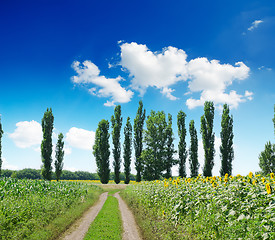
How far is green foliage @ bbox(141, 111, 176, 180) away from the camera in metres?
36.5

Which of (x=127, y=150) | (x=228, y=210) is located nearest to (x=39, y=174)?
(x=127, y=150)

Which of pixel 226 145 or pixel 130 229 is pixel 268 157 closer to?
pixel 226 145

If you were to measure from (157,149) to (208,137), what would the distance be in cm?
940

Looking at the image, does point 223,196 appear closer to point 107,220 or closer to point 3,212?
point 107,220

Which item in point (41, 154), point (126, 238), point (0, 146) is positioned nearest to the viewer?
point (126, 238)

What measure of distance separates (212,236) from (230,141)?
33.2 meters

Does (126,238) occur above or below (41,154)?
below

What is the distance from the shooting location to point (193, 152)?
129ft

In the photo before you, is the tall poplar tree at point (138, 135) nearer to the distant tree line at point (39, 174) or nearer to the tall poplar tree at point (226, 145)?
the tall poplar tree at point (226, 145)

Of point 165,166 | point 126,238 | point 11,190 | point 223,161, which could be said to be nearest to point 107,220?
point 126,238

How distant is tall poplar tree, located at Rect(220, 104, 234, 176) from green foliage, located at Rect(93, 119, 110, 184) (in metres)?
20.7

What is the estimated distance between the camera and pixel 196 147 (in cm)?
3981

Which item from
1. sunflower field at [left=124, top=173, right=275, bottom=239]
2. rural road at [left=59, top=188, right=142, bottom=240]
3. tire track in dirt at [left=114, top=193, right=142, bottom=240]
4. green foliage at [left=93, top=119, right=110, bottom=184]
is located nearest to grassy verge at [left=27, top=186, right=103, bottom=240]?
rural road at [left=59, top=188, right=142, bottom=240]

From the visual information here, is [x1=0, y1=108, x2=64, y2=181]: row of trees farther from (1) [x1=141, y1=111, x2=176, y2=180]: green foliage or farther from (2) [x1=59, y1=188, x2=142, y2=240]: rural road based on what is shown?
(2) [x1=59, y1=188, x2=142, y2=240]: rural road
